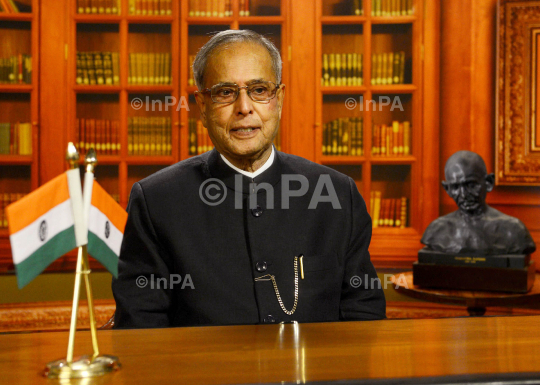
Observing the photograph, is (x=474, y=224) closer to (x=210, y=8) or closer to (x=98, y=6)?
(x=210, y=8)

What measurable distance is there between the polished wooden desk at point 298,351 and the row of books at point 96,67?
315cm

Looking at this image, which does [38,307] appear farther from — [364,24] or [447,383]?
[447,383]

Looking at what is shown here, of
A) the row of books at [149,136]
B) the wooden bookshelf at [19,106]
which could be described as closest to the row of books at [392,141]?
the row of books at [149,136]

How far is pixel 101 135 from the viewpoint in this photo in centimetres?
387

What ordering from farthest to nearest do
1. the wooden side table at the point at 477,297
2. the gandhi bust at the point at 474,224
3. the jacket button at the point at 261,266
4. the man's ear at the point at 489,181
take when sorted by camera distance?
the man's ear at the point at 489,181 → the gandhi bust at the point at 474,224 → the wooden side table at the point at 477,297 → the jacket button at the point at 261,266

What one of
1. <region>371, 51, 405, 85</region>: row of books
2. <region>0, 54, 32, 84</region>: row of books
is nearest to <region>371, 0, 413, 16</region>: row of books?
<region>371, 51, 405, 85</region>: row of books

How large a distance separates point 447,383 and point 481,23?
11.7 feet

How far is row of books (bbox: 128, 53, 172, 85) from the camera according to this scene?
3.87 m

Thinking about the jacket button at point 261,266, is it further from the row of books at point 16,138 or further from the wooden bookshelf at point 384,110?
the row of books at point 16,138

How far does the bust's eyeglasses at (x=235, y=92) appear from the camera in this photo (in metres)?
1.38

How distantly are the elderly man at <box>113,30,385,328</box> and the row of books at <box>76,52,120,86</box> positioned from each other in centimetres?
260

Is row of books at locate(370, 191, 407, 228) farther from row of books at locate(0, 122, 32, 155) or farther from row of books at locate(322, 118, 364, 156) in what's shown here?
row of books at locate(0, 122, 32, 155)

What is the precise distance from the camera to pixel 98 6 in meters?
3.82

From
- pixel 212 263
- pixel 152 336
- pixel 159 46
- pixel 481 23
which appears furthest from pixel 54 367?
pixel 481 23
